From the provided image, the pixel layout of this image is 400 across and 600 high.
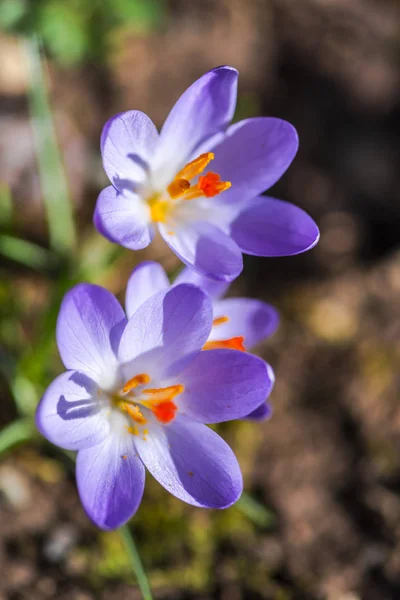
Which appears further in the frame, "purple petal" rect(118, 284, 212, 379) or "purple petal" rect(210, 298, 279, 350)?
"purple petal" rect(210, 298, 279, 350)

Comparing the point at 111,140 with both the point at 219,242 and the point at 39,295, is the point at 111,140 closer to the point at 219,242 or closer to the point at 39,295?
the point at 219,242

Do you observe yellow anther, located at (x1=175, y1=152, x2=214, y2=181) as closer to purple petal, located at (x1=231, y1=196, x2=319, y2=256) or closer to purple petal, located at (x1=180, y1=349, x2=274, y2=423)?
purple petal, located at (x1=231, y1=196, x2=319, y2=256)

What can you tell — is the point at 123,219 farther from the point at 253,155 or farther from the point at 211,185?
the point at 253,155

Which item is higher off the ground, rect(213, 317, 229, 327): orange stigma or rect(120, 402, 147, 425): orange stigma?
rect(213, 317, 229, 327): orange stigma

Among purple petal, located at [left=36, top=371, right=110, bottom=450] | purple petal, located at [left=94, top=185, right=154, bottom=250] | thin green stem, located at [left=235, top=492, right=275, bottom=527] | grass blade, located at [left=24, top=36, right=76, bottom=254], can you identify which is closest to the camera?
purple petal, located at [left=36, top=371, right=110, bottom=450]

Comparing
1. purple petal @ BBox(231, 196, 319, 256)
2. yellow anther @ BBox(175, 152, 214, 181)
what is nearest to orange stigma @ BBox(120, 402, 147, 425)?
purple petal @ BBox(231, 196, 319, 256)

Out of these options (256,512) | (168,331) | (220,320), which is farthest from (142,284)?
(256,512)
